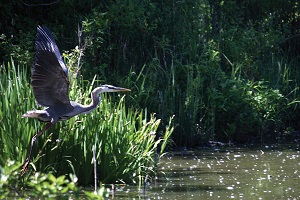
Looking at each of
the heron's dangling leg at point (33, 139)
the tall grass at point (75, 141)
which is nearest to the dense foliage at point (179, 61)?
the tall grass at point (75, 141)

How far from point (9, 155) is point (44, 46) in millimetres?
1237

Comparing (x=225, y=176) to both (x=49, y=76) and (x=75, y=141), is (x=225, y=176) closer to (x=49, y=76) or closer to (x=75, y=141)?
(x=75, y=141)

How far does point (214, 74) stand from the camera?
13.4 m

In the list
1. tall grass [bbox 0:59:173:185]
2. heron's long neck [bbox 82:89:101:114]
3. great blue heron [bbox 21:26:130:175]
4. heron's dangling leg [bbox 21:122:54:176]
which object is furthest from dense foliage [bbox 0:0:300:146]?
heron's dangling leg [bbox 21:122:54:176]

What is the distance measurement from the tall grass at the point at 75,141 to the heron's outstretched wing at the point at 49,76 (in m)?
0.27

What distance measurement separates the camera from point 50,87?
801cm

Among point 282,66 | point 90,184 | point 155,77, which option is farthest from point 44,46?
point 282,66

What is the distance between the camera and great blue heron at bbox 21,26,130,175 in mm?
7770

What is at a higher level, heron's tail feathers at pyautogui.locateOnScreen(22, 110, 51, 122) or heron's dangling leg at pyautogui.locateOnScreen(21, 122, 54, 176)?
heron's tail feathers at pyautogui.locateOnScreen(22, 110, 51, 122)

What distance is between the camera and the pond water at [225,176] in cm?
837

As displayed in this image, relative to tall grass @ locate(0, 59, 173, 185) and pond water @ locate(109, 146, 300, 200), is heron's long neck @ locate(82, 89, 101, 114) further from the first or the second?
pond water @ locate(109, 146, 300, 200)

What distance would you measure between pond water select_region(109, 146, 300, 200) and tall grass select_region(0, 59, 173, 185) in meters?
0.31

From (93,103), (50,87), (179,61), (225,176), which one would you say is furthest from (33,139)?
(179,61)

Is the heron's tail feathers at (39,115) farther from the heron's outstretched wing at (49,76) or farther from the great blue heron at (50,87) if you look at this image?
the heron's outstretched wing at (49,76)
